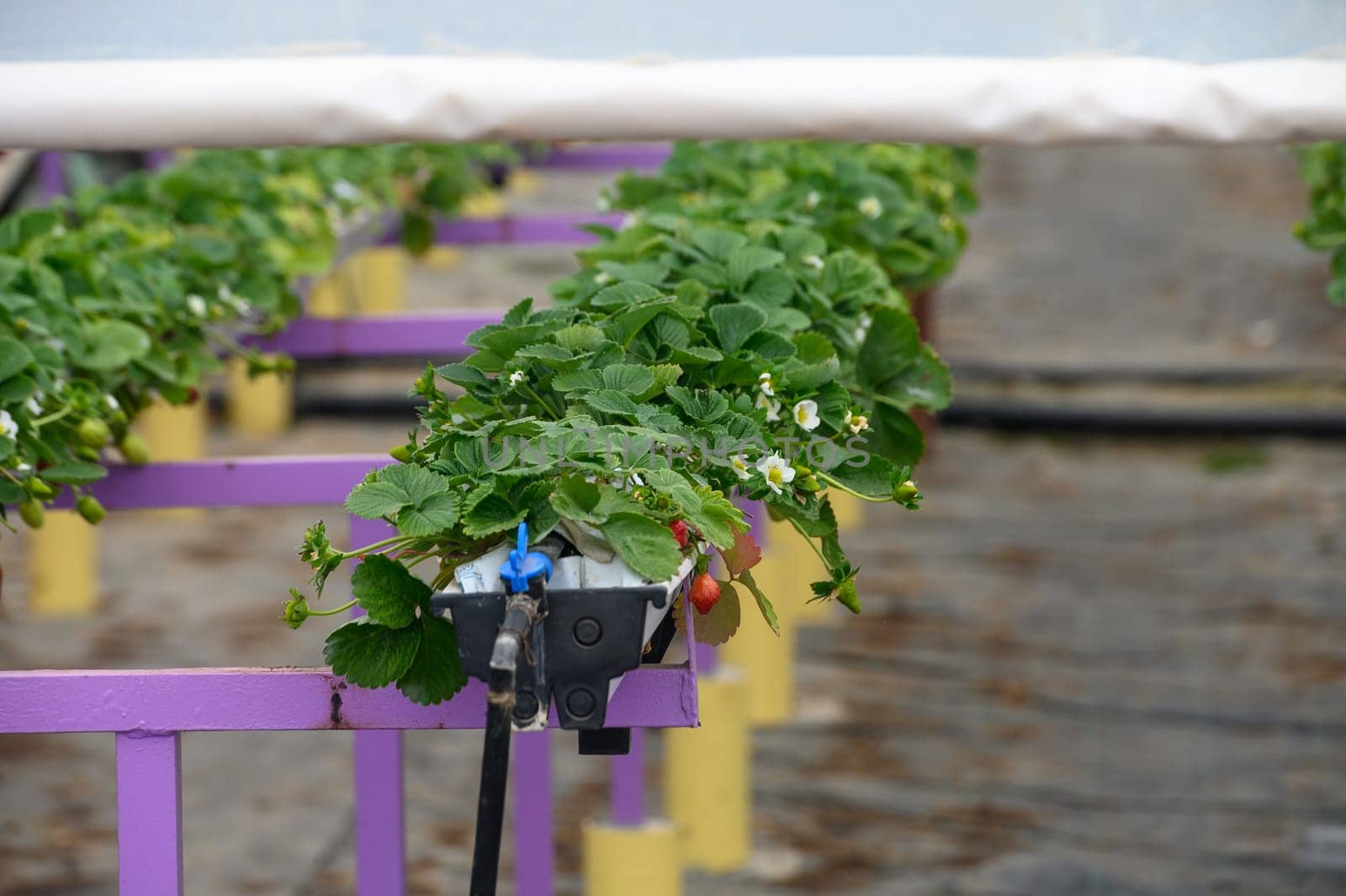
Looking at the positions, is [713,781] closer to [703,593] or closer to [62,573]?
[703,593]

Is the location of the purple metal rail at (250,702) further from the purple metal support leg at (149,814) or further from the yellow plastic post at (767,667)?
the yellow plastic post at (767,667)

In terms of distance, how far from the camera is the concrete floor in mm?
4195

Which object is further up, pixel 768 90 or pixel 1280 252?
pixel 1280 252

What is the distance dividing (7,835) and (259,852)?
2.25 ft

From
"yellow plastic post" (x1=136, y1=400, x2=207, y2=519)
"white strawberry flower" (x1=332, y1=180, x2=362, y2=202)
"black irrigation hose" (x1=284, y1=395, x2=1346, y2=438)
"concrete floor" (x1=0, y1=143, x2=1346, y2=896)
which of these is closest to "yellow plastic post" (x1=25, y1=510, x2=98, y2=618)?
"concrete floor" (x1=0, y1=143, x2=1346, y2=896)

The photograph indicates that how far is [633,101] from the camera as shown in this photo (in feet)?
7.61

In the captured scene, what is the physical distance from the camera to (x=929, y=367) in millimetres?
2330

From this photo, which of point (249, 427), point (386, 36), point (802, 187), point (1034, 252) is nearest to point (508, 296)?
point (249, 427)

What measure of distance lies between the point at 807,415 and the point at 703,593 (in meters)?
0.40

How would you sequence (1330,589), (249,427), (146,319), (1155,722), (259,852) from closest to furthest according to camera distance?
(146,319) → (259,852) → (1155,722) → (1330,589) → (249,427)

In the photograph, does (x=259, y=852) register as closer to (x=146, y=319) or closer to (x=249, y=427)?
(x=146, y=319)

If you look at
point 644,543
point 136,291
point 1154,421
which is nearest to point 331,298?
point 1154,421

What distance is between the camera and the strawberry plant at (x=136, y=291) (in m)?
2.38

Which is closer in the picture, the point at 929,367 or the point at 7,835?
→ the point at 929,367
